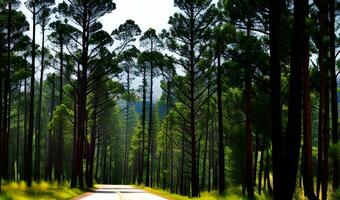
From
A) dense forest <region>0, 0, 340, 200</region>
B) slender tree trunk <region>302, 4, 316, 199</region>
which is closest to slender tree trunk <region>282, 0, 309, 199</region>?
dense forest <region>0, 0, 340, 200</region>

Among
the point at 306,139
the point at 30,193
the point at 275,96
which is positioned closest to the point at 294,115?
the point at 275,96

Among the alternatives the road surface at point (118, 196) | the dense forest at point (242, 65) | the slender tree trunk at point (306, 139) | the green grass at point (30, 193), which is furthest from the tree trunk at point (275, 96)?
the road surface at point (118, 196)

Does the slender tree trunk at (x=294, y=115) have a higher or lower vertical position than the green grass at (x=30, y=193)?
higher

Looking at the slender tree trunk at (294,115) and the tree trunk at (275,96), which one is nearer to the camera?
the slender tree trunk at (294,115)

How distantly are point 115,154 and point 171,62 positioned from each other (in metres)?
73.0

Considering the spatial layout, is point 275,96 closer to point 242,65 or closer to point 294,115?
point 294,115

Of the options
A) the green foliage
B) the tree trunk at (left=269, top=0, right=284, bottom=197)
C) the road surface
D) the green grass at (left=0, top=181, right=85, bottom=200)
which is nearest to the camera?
the tree trunk at (left=269, top=0, right=284, bottom=197)

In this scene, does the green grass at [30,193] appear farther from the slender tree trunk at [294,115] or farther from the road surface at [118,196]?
the slender tree trunk at [294,115]

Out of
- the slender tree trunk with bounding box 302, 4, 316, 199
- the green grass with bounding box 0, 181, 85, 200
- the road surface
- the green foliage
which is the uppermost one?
the green foliage

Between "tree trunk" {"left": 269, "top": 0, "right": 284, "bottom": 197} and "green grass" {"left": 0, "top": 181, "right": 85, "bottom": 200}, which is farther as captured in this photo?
"green grass" {"left": 0, "top": 181, "right": 85, "bottom": 200}

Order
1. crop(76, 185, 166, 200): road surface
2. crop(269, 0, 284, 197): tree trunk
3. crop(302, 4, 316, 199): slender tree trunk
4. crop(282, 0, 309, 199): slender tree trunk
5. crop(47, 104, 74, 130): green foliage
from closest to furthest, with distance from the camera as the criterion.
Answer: crop(282, 0, 309, 199): slender tree trunk < crop(269, 0, 284, 197): tree trunk < crop(302, 4, 316, 199): slender tree trunk < crop(76, 185, 166, 200): road surface < crop(47, 104, 74, 130): green foliage

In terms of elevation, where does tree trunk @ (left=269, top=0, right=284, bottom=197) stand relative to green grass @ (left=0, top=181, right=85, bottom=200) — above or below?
above

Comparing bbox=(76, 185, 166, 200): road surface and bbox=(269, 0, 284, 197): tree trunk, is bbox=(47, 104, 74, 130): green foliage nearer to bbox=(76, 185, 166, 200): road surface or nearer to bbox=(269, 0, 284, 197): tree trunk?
bbox=(76, 185, 166, 200): road surface

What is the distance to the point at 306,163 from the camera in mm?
17984
